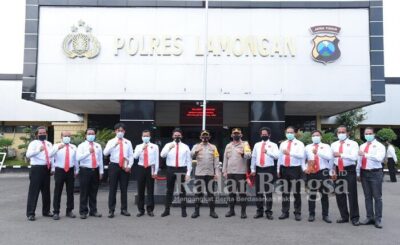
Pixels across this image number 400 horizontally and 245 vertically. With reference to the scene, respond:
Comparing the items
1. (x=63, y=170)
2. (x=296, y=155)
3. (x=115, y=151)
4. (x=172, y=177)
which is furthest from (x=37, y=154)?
(x=296, y=155)

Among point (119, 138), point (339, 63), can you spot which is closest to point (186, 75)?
point (339, 63)

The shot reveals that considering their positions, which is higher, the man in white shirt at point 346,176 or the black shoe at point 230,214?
the man in white shirt at point 346,176

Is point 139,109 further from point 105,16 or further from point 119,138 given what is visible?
point 119,138

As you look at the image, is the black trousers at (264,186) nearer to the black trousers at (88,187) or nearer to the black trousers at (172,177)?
the black trousers at (172,177)

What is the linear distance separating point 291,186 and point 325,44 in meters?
9.56

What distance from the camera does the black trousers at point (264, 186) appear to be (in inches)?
322

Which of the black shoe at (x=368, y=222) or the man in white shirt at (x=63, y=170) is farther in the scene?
the man in white shirt at (x=63, y=170)

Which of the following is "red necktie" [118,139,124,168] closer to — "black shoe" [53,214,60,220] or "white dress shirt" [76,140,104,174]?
"white dress shirt" [76,140,104,174]

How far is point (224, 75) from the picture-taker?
52.5ft

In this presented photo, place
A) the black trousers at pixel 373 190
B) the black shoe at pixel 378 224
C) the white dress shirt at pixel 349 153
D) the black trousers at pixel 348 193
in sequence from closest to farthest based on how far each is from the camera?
the black shoe at pixel 378 224 → the black trousers at pixel 373 190 → the black trousers at pixel 348 193 → the white dress shirt at pixel 349 153

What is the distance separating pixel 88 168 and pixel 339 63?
11.8 metres

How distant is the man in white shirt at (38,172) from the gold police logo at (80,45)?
8.30m

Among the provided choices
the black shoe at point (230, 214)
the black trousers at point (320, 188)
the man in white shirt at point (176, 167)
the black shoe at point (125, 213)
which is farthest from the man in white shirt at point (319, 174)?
the black shoe at point (125, 213)

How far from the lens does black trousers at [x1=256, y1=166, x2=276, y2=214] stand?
8172 mm
